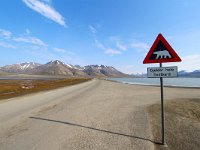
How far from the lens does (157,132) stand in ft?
25.7

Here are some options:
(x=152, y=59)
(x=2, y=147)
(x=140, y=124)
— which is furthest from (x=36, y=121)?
(x=152, y=59)

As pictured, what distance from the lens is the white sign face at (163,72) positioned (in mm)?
6496

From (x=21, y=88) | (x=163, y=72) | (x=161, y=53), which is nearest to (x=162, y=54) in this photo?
(x=161, y=53)

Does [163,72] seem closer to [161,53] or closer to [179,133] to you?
[161,53]

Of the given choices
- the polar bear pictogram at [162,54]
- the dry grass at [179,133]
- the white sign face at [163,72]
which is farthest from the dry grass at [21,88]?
the polar bear pictogram at [162,54]

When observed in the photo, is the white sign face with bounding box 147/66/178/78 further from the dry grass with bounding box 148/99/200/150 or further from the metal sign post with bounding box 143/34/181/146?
the dry grass with bounding box 148/99/200/150

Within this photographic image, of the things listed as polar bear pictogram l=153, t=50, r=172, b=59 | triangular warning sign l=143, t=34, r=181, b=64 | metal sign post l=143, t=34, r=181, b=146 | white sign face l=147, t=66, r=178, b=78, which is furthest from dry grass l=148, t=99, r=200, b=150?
polar bear pictogram l=153, t=50, r=172, b=59

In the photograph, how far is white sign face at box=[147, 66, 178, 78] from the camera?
6496mm

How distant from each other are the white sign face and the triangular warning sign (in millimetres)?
255

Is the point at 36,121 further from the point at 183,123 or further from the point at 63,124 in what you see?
the point at 183,123

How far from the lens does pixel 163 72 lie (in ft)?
21.8

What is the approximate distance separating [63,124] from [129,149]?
4212 millimetres

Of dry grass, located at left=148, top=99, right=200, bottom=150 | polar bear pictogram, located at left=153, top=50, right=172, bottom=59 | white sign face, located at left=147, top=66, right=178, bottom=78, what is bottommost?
dry grass, located at left=148, top=99, right=200, bottom=150

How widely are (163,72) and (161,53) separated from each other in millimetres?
614
